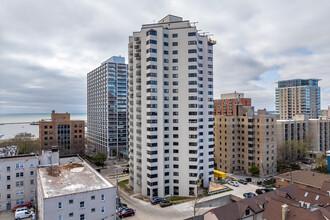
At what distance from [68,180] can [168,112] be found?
102 ft

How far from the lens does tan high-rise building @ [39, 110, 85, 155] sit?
3900 inches

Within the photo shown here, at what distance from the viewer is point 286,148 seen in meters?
98.2

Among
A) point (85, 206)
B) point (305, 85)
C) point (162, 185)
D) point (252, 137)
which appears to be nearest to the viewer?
point (85, 206)

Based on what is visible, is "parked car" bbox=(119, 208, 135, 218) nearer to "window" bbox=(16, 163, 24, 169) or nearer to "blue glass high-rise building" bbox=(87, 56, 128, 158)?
"window" bbox=(16, 163, 24, 169)

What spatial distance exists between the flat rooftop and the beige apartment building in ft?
184

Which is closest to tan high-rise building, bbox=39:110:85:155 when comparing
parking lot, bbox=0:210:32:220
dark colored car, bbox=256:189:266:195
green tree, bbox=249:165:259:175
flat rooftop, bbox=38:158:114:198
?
parking lot, bbox=0:210:32:220

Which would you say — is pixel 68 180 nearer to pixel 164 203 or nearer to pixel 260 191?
pixel 164 203

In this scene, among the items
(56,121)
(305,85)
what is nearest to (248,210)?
(56,121)

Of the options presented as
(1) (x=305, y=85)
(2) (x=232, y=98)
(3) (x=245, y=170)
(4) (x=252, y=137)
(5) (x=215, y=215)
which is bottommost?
(3) (x=245, y=170)

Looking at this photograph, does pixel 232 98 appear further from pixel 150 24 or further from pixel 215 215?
pixel 215 215

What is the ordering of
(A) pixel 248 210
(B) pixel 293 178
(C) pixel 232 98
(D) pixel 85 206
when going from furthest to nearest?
(C) pixel 232 98 < (B) pixel 293 178 < (A) pixel 248 210 < (D) pixel 85 206

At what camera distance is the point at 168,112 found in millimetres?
62062

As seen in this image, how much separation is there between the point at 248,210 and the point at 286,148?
6942 cm

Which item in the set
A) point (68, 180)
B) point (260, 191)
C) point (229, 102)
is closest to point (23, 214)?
point (68, 180)
